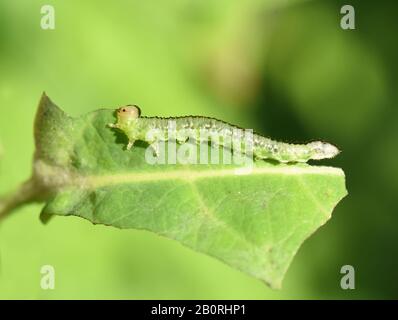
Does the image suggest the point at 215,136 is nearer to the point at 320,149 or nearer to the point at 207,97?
the point at 320,149

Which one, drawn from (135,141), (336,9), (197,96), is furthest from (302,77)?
(135,141)

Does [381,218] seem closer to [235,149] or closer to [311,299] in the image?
[311,299]

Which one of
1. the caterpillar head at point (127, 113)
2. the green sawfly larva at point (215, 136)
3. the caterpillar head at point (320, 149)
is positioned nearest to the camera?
the caterpillar head at point (127, 113)

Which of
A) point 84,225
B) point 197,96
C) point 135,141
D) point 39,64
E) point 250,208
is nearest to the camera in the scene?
point 250,208

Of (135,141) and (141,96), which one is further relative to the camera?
(141,96)

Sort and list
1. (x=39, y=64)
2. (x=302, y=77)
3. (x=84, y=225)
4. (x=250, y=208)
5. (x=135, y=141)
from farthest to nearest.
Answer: (x=302, y=77) → (x=39, y=64) → (x=84, y=225) → (x=135, y=141) → (x=250, y=208)

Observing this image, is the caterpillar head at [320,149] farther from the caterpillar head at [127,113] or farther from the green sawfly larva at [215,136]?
the caterpillar head at [127,113]

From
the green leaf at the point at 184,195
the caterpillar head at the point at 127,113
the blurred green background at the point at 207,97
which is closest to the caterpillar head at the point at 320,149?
the green leaf at the point at 184,195
